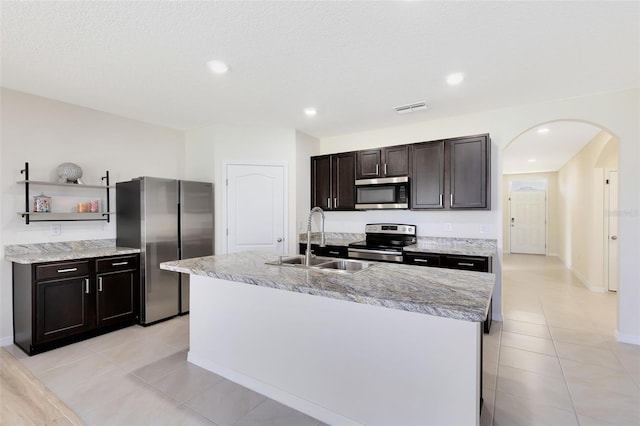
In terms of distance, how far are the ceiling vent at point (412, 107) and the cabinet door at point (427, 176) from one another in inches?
18.0

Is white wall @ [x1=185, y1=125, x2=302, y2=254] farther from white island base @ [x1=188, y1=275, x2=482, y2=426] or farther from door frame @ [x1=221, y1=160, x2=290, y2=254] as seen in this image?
white island base @ [x1=188, y1=275, x2=482, y2=426]

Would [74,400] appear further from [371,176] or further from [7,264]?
[371,176]

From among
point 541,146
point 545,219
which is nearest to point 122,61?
point 541,146

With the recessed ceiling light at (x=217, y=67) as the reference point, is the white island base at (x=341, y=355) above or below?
below

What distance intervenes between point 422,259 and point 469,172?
45.1 inches

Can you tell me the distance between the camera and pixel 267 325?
2199mm

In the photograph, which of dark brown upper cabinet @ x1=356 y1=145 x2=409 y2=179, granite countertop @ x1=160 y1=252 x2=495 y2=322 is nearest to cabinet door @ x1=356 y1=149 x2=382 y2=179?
dark brown upper cabinet @ x1=356 y1=145 x2=409 y2=179

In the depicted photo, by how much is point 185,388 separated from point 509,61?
3.58 m

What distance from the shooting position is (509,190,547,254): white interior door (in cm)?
902

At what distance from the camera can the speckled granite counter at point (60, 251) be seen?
2.90m

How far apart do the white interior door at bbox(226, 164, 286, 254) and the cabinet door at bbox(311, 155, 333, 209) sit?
54cm

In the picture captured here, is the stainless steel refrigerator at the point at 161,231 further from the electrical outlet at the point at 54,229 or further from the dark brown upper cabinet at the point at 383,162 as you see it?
the dark brown upper cabinet at the point at 383,162

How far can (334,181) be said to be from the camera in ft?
15.2

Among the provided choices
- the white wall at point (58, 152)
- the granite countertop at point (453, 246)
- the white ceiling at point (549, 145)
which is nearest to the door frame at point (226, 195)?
the granite countertop at point (453, 246)
